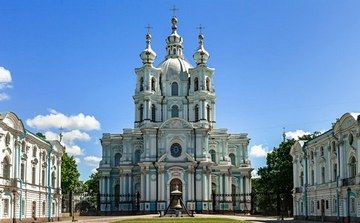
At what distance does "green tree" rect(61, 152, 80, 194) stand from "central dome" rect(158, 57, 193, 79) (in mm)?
21267

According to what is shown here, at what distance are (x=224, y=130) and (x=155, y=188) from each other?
1602cm

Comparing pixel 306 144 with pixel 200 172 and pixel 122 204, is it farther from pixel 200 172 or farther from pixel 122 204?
pixel 122 204

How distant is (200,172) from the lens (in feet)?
271

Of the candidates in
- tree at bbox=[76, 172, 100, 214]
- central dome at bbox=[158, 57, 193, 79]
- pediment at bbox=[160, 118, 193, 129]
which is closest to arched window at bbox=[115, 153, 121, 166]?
pediment at bbox=[160, 118, 193, 129]

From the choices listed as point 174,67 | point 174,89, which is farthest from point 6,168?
point 174,67

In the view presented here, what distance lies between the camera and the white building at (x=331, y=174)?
46.2 metres

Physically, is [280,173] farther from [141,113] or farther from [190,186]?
[141,113]

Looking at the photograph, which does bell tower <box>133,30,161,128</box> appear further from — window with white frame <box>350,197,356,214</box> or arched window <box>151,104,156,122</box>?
window with white frame <box>350,197,356,214</box>

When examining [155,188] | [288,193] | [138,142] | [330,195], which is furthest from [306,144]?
[138,142]

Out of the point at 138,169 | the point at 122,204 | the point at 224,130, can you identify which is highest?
the point at 224,130

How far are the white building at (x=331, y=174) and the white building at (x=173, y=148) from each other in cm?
2148

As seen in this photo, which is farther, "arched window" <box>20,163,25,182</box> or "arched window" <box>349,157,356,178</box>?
"arched window" <box>20,163,25,182</box>

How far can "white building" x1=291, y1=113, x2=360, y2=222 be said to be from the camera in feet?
151

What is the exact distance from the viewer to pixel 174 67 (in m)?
95.1
